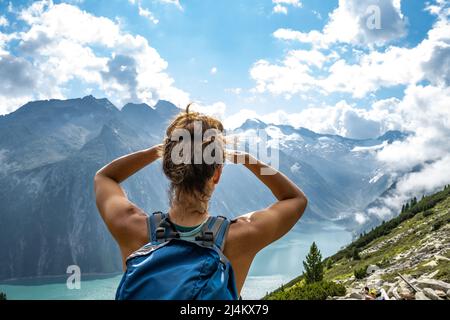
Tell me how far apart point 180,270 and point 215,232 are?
377mm

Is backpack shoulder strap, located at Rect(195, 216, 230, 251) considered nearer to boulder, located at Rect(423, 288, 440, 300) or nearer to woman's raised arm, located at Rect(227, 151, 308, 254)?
woman's raised arm, located at Rect(227, 151, 308, 254)

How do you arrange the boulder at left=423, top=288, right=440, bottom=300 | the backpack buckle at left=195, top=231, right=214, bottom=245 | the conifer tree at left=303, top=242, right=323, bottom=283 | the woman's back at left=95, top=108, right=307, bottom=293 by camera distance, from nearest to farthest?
the backpack buckle at left=195, top=231, right=214, bottom=245
the woman's back at left=95, top=108, right=307, bottom=293
the boulder at left=423, top=288, right=440, bottom=300
the conifer tree at left=303, top=242, right=323, bottom=283

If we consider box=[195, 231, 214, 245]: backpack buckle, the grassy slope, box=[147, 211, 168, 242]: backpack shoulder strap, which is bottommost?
box=[195, 231, 214, 245]: backpack buckle

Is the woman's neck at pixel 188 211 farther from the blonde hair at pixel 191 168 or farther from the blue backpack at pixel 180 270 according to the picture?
the blue backpack at pixel 180 270

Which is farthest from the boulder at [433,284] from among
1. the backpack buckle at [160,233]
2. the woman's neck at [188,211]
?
the backpack buckle at [160,233]

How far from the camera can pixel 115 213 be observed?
321cm

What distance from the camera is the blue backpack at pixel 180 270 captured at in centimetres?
252

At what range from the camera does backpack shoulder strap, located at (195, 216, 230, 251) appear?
2754mm

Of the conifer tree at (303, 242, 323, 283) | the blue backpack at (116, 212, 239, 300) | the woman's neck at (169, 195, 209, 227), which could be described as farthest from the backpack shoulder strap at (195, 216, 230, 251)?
the conifer tree at (303, 242, 323, 283)

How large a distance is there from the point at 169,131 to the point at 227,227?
3.10 feet

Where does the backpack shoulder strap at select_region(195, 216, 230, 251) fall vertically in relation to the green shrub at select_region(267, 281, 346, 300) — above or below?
below
